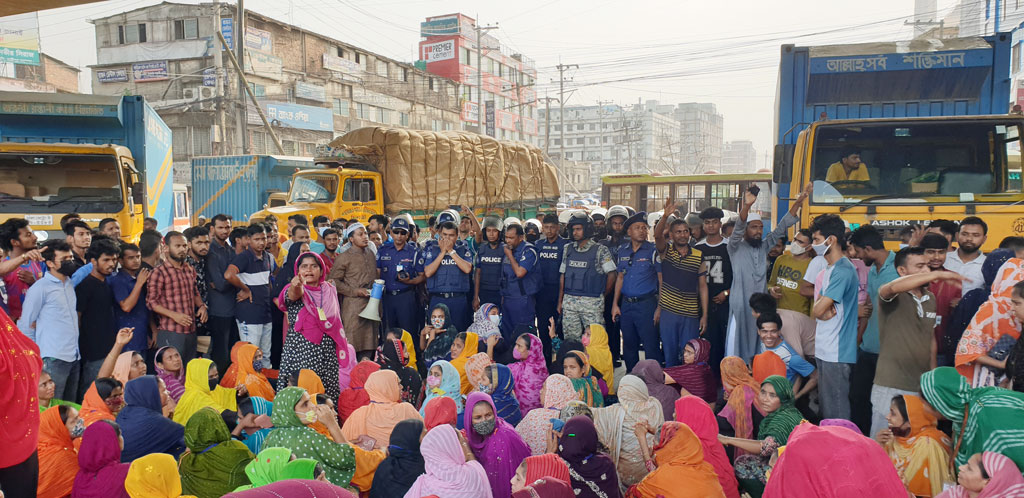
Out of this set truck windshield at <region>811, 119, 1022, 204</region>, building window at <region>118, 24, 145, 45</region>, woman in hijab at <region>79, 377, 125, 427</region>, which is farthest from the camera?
building window at <region>118, 24, 145, 45</region>

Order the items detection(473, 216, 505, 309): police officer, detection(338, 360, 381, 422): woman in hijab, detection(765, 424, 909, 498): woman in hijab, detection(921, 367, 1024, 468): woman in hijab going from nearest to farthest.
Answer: detection(765, 424, 909, 498): woman in hijab → detection(921, 367, 1024, 468): woman in hijab → detection(338, 360, 381, 422): woman in hijab → detection(473, 216, 505, 309): police officer

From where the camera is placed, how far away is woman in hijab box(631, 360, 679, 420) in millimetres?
4809

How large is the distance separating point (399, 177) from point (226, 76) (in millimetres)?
22304

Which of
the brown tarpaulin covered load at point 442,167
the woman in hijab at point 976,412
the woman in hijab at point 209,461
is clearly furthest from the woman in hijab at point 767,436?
the brown tarpaulin covered load at point 442,167

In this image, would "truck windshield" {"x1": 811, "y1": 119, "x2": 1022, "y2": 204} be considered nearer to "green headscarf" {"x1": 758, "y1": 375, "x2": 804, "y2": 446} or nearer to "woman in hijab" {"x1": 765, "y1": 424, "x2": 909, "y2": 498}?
"green headscarf" {"x1": 758, "y1": 375, "x2": 804, "y2": 446}

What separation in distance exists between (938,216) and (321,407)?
5.73 metres

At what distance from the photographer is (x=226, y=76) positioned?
32.0m

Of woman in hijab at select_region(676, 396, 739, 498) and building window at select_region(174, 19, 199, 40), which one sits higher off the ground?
building window at select_region(174, 19, 199, 40)

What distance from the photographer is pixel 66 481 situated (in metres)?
3.51

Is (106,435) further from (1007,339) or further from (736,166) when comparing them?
(736,166)

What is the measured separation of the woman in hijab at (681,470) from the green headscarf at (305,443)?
1.57 metres

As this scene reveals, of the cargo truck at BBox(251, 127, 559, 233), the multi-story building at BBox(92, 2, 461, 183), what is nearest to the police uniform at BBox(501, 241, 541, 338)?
the cargo truck at BBox(251, 127, 559, 233)

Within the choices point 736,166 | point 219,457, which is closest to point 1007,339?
point 219,457

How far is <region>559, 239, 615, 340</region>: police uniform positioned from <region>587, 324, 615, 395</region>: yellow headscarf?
998mm
